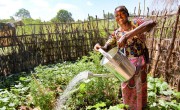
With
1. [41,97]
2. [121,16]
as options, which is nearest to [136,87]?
[121,16]

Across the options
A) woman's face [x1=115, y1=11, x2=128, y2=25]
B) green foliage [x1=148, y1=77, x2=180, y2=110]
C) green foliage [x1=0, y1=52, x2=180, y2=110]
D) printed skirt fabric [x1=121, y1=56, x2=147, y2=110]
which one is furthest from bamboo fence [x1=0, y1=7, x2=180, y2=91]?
woman's face [x1=115, y1=11, x2=128, y2=25]

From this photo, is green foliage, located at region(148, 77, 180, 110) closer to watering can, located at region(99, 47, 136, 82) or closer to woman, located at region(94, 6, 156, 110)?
woman, located at region(94, 6, 156, 110)

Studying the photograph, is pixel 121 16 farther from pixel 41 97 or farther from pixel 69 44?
pixel 69 44

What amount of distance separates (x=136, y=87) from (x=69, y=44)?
6.48 m

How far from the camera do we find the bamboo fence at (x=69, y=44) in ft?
18.2

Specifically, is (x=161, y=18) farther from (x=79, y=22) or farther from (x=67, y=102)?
(x=79, y=22)

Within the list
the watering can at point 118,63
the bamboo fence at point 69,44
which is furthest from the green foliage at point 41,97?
the bamboo fence at point 69,44

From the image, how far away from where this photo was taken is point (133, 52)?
3369mm

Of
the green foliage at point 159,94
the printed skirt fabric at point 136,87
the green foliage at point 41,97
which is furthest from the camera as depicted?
the green foliage at point 159,94

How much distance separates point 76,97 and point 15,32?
15.9 feet

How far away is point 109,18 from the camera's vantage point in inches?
381

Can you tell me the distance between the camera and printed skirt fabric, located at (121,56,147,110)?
3365mm

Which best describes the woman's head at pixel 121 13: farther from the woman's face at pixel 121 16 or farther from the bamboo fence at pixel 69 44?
the bamboo fence at pixel 69 44

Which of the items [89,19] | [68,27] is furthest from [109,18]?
[68,27]
